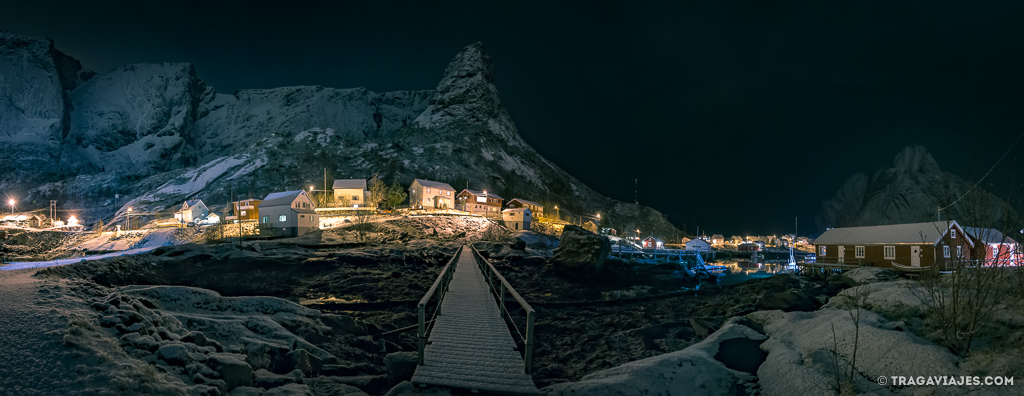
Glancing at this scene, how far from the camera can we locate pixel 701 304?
77.9ft

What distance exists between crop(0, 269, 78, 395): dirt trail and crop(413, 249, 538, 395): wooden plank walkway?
4.63m

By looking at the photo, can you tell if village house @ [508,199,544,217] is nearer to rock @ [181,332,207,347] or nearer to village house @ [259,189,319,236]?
village house @ [259,189,319,236]

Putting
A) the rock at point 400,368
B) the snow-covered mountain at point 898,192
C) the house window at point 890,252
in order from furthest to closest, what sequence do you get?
1. the snow-covered mountain at point 898,192
2. the house window at point 890,252
3. the rock at point 400,368

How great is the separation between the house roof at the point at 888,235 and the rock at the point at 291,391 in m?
38.2

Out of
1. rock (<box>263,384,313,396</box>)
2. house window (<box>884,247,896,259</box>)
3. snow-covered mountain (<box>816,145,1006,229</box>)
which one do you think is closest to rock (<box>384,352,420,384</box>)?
rock (<box>263,384,313,396</box>)

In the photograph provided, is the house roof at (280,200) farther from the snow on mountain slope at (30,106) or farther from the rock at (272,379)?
the snow on mountain slope at (30,106)

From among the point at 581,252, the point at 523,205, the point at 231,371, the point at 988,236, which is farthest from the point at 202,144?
the point at 988,236

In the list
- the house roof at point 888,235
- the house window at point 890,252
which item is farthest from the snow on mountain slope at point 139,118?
the house window at point 890,252

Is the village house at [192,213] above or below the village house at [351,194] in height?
below

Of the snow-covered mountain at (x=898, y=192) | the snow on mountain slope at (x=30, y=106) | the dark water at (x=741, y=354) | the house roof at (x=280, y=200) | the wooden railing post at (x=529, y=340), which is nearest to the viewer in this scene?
the wooden railing post at (x=529, y=340)

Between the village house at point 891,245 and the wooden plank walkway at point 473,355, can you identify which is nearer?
the wooden plank walkway at point 473,355

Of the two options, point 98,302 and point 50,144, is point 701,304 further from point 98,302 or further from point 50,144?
point 50,144

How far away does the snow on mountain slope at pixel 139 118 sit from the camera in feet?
493

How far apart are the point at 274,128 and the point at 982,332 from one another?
220 meters
